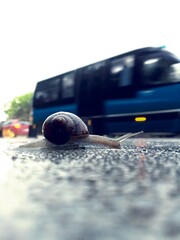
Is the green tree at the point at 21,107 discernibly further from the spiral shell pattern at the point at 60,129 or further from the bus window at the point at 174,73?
the spiral shell pattern at the point at 60,129

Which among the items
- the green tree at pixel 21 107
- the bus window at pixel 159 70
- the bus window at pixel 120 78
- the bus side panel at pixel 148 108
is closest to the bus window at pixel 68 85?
the bus window at pixel 120 78

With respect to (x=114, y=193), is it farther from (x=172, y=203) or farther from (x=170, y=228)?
(x=170, y=228)

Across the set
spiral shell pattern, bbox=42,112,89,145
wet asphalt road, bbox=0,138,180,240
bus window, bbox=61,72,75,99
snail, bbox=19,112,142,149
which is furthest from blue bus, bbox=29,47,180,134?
wet asphalt road, bbox=0,138,180,240

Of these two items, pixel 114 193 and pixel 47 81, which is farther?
pixel 47 81

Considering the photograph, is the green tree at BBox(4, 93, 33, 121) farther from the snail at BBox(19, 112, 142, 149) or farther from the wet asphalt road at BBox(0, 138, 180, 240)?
Result: the wet asphalt road at BBox(0, 138, 180, 240)

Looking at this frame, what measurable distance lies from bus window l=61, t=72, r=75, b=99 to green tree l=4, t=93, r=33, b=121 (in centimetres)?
6610

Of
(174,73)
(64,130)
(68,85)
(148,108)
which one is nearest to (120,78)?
(148,108)

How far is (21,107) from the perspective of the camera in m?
86.1

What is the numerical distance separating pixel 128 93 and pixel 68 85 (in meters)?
4.37

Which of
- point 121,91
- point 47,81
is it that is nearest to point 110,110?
point 121,91

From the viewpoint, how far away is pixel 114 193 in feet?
4.53

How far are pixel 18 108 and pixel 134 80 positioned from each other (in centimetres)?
7367

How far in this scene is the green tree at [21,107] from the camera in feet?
277

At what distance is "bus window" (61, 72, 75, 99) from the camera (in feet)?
58.9
